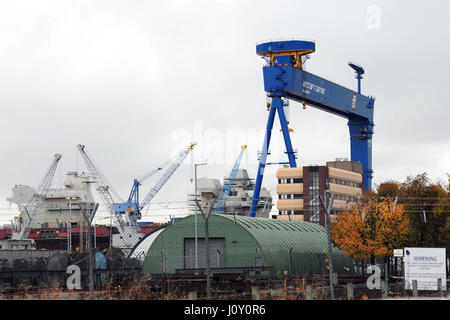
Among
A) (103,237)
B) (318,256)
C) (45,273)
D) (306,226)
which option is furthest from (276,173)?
(45,273)

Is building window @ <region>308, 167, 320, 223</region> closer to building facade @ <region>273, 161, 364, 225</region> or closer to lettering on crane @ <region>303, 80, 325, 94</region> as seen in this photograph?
building facade @ <region>273, 161, 364, 225</region>

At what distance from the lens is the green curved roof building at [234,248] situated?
68.0 meters

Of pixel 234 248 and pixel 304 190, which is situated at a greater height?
pixel 304 190

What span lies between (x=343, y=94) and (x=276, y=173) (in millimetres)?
22005

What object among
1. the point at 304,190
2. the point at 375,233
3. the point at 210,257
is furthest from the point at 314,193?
the point at 210,257

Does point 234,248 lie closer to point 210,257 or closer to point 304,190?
point 210,257

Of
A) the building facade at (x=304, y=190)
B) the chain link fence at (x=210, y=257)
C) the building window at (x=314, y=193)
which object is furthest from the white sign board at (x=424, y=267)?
the building window at (x=314, y=193)

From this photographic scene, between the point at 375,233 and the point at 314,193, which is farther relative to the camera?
the point at 314,193

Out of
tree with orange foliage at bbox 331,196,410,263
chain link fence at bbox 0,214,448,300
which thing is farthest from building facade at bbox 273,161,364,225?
chain link fence at bbox 0,214,448,300

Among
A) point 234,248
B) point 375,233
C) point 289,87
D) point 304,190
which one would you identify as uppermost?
point 289,87

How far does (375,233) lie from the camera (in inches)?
3383

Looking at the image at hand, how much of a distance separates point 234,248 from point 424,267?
90.2 ft

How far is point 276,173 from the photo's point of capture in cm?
17300
